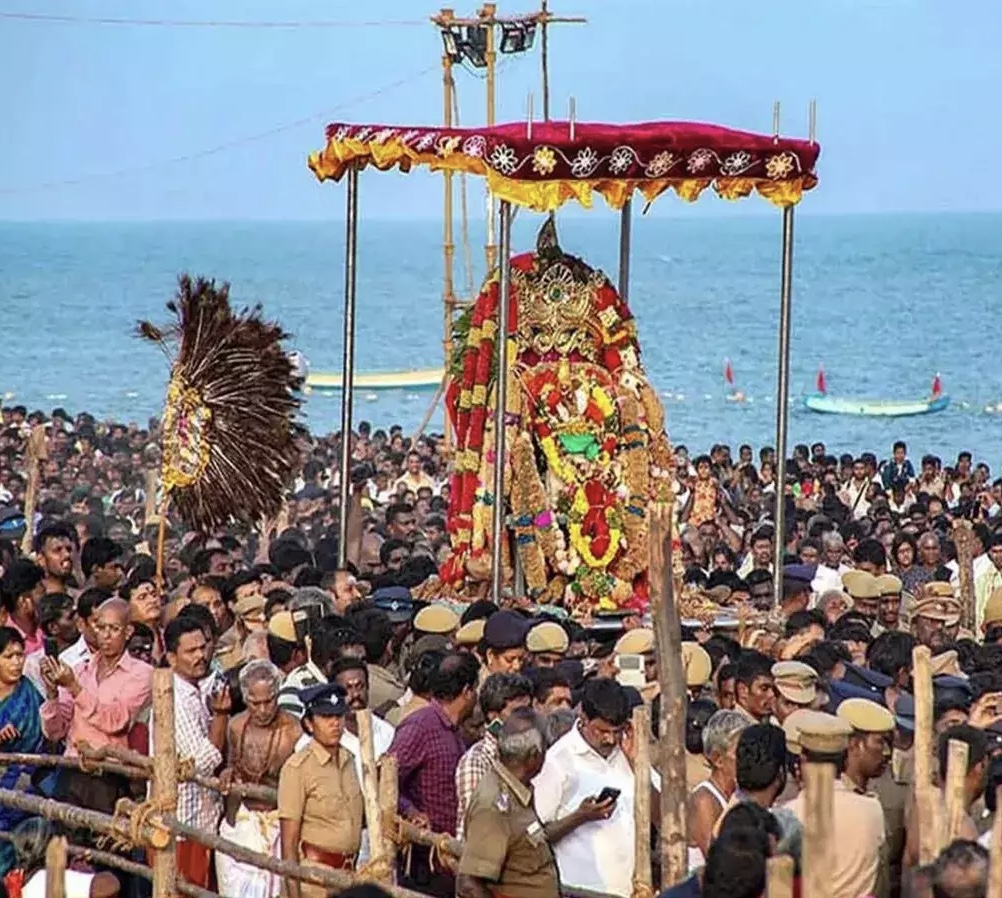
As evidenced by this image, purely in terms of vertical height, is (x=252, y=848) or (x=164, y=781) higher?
(x=164, y=781)

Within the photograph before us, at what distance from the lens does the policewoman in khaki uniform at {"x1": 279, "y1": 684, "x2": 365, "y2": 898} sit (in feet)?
35.6

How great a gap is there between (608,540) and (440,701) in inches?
204

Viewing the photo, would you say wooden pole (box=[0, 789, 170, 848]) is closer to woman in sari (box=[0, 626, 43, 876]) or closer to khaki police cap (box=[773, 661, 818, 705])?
woman in sari (box=[0, 626, 43, 876])

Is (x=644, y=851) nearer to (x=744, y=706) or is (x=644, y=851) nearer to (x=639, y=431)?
(x=744, y=706)

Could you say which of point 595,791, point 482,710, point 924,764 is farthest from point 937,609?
point 924,764

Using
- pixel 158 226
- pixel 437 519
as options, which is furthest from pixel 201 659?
pixel 158 226

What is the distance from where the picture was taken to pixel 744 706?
11.8 m

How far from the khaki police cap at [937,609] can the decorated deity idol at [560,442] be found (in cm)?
167

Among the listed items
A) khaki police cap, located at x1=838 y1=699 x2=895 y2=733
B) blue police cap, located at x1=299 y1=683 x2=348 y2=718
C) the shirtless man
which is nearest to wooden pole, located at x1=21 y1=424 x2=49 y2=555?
the shirtless man

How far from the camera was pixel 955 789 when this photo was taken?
9.44 meters

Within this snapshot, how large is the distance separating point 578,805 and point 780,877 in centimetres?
282

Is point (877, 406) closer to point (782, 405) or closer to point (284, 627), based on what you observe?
point (782, 405)

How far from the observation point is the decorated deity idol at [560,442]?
1634cm

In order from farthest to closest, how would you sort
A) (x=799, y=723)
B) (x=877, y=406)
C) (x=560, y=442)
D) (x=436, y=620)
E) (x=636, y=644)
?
(x=877, y=406), (x=560, y=442), (x=436, y=620), (x=636, y=644), (x=799, y=723)
